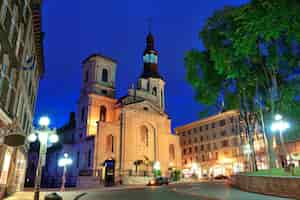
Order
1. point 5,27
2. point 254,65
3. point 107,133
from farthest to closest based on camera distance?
1. point 107,133
2. point 254,65
3. point 5,27

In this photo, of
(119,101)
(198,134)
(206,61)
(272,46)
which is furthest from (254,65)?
(198,134)

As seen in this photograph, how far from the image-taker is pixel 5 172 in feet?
48.5

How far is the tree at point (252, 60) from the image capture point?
12156 mm

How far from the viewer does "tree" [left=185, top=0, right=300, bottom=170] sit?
479 inches

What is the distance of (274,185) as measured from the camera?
14.8m

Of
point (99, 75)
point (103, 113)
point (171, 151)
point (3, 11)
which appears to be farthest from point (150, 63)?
point (3, 11)

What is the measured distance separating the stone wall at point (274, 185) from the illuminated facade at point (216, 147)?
97.3 feet

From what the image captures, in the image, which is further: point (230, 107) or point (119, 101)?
point (119, 101)

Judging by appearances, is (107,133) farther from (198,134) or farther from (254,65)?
(254,65)

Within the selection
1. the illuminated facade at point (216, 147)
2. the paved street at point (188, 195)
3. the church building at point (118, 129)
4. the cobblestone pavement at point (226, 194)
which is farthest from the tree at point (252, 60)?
the illuminated facade at point (216, 147)

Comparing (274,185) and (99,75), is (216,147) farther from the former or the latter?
(274,185)

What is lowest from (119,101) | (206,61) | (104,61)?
(206,61)

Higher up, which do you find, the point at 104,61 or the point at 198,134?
the point at 104,61

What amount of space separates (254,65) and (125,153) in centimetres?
3138
